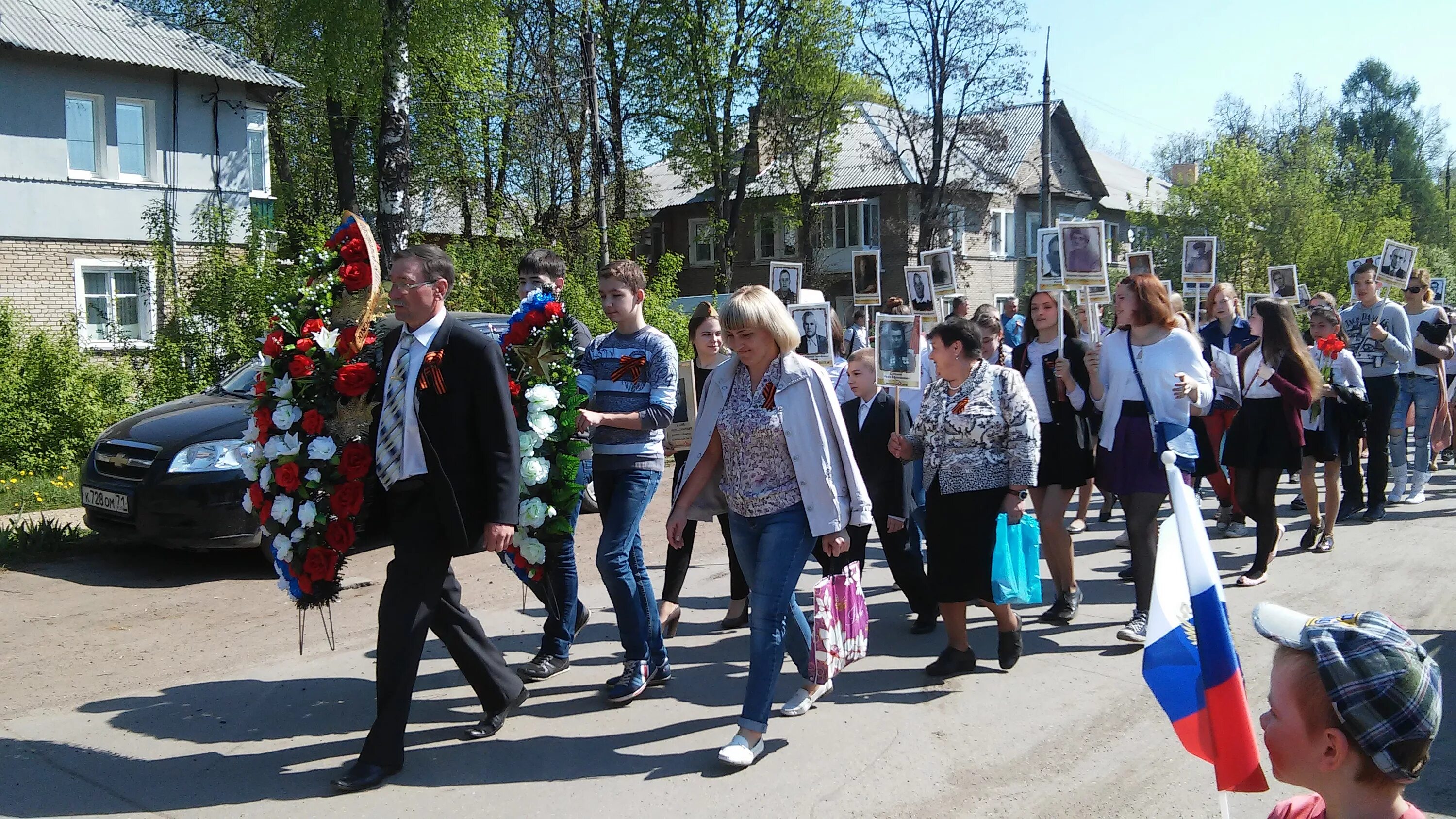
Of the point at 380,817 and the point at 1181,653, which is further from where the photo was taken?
the point at 380,817

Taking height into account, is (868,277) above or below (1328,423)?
above

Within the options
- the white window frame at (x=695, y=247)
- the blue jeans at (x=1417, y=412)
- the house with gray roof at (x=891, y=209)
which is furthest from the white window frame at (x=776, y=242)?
the blue jeans at (x=1417, y=412)

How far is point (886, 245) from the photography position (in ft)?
146

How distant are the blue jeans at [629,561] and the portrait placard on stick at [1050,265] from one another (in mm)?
3130

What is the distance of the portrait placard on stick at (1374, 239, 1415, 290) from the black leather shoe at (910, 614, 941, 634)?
324 inches

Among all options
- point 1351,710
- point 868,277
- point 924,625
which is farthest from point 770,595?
point 868,277

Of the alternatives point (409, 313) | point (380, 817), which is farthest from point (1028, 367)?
point (380, 817)

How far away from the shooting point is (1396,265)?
12109 mm

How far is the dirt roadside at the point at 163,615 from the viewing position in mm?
5906

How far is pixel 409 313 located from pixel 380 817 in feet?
6.54

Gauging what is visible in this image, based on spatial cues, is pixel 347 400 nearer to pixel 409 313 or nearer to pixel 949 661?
pixel 409 313

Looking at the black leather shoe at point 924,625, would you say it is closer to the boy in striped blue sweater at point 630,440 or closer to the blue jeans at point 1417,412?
the boy in striped blue sweater at point 630,440

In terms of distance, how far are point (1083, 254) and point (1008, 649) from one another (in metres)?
2.80

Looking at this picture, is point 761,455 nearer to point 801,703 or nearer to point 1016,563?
point 801,703
